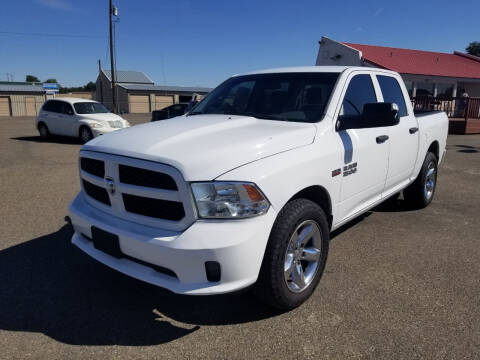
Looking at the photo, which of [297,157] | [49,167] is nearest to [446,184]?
[297,157]

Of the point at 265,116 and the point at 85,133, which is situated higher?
the point at 265,116

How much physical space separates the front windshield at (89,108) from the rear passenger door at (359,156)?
41.1 feet

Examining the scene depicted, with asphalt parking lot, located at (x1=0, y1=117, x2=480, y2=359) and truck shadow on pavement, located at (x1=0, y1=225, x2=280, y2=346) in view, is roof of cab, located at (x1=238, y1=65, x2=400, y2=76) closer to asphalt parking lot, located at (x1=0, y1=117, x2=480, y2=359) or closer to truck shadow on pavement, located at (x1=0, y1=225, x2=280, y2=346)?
asphalt parking lot, located at (x1=0, y1=117, x2=480, y2=359)

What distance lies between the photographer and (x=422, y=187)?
548cm

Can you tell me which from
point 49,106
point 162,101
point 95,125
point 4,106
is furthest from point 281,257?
point 162,101

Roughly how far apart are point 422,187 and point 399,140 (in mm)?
1411

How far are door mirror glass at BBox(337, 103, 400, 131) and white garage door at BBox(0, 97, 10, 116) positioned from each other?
51.7 metres

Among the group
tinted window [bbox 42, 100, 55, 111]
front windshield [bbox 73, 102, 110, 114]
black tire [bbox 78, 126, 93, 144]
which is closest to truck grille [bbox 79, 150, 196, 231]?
black tire [bbox 78, 126, 93, 144]

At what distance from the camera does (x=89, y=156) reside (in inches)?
120

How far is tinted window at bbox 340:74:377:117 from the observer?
3.69m

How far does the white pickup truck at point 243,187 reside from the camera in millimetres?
2473

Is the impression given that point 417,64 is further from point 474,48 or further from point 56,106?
point 474,48

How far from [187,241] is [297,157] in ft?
3.36

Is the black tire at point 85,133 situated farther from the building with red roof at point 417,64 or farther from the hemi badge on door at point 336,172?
the building with red roof at point 417,64
